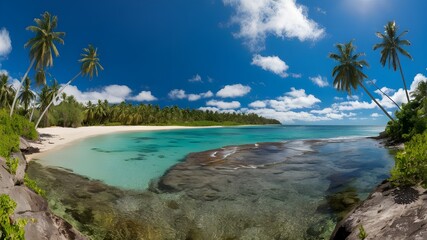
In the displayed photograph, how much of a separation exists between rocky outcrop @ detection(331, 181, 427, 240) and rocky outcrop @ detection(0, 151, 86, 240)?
5.59 metres

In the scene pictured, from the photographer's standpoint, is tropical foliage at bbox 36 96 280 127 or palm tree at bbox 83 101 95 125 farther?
palm tree at bbox 83 101 95 125

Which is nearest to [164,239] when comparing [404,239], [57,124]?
[404,239]

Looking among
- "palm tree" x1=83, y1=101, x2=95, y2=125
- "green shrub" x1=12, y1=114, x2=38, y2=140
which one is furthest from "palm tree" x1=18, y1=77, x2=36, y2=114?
"green shrub" x1=12, y1=114, x2=38, y2=140

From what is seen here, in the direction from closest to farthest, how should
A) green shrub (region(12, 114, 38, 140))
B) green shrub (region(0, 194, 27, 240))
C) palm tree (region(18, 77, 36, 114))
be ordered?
green shrub (region(0, 194, 27, 240))
green shrub (region(12, 114, 38, 140))
palm tree (region(18, 77, 36, 114))

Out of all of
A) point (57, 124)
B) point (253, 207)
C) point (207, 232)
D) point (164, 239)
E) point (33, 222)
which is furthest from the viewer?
point (57, 124)

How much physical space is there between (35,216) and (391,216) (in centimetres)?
671

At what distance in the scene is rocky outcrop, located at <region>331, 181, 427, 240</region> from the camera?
14.1ft

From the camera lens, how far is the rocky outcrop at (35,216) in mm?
4977

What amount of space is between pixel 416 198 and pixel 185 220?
5480mm

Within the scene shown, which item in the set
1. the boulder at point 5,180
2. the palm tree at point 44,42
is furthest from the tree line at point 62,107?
the boulder at point 5,180

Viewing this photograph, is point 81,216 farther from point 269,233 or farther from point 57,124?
point 57,124

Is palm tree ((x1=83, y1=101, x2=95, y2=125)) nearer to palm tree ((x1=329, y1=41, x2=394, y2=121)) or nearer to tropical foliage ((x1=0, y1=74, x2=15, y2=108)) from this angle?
tropical foliage ((x1=0, y1=74, x2=15, y2=108))

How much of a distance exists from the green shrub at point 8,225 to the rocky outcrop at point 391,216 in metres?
A: 5.55

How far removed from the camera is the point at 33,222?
5.03 m
